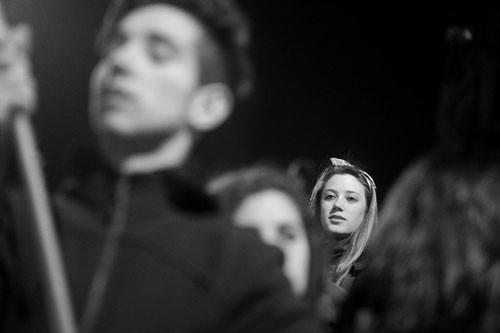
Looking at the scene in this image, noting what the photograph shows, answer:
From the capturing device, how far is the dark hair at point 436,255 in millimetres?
1696

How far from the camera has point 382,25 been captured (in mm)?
1912

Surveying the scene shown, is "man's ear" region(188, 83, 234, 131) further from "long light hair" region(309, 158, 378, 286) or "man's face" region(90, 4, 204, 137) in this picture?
"long light hair" region(309, 158, 378, 286)

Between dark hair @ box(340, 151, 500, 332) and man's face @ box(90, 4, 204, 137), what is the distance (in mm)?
591

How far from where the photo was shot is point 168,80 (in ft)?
5.78

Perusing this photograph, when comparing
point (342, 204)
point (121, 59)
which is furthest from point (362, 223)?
point (121, 59)

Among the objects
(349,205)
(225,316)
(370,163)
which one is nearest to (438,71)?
(370,163)

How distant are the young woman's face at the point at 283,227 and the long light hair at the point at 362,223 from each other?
0.22 ft

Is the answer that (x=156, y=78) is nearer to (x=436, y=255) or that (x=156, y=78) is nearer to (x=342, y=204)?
(x=342, y=204)

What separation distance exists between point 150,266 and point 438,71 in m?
0.90

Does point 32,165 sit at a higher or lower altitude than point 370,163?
lower

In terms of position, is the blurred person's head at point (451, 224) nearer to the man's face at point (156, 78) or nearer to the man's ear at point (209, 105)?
the man's ear at point (209, 105)

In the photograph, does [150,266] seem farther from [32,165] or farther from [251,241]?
[32,165]

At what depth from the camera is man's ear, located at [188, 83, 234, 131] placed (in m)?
1.78

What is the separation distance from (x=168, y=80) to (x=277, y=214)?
421mm
